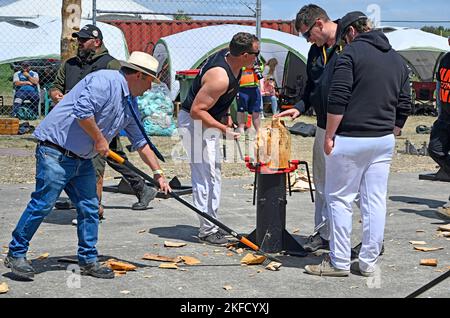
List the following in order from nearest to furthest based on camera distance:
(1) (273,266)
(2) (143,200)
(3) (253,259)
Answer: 1. (1) (273,266)
2. (3) (253,259)
3. (2) (143,200)

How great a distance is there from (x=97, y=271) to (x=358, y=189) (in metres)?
2.12

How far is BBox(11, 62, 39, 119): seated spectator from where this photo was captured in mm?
20891

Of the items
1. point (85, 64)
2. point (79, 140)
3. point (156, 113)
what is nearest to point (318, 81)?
point (79, 140)

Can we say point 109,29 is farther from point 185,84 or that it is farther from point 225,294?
point 225,294

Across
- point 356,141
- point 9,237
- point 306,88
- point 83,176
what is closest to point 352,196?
point 356,141

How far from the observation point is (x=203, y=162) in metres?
7.58

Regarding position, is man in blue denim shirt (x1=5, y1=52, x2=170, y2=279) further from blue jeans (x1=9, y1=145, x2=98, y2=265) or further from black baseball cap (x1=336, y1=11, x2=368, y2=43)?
black baseball cap (x1=336, y1=11, x2=368, y2=43)

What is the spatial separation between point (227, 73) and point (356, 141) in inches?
63.8

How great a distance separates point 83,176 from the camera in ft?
20.7

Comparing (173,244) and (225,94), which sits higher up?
(225,94)

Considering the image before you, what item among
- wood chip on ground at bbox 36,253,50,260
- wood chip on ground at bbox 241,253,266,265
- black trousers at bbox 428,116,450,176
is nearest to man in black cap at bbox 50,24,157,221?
wood chip on ground at bbox 36,253,50,260

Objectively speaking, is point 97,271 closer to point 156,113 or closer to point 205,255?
point 205,255

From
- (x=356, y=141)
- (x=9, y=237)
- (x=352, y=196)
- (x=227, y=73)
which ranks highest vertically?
(x=227, y=73)

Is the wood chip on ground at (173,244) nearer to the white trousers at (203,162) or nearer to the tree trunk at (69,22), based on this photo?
the white trousers at (203,162)
